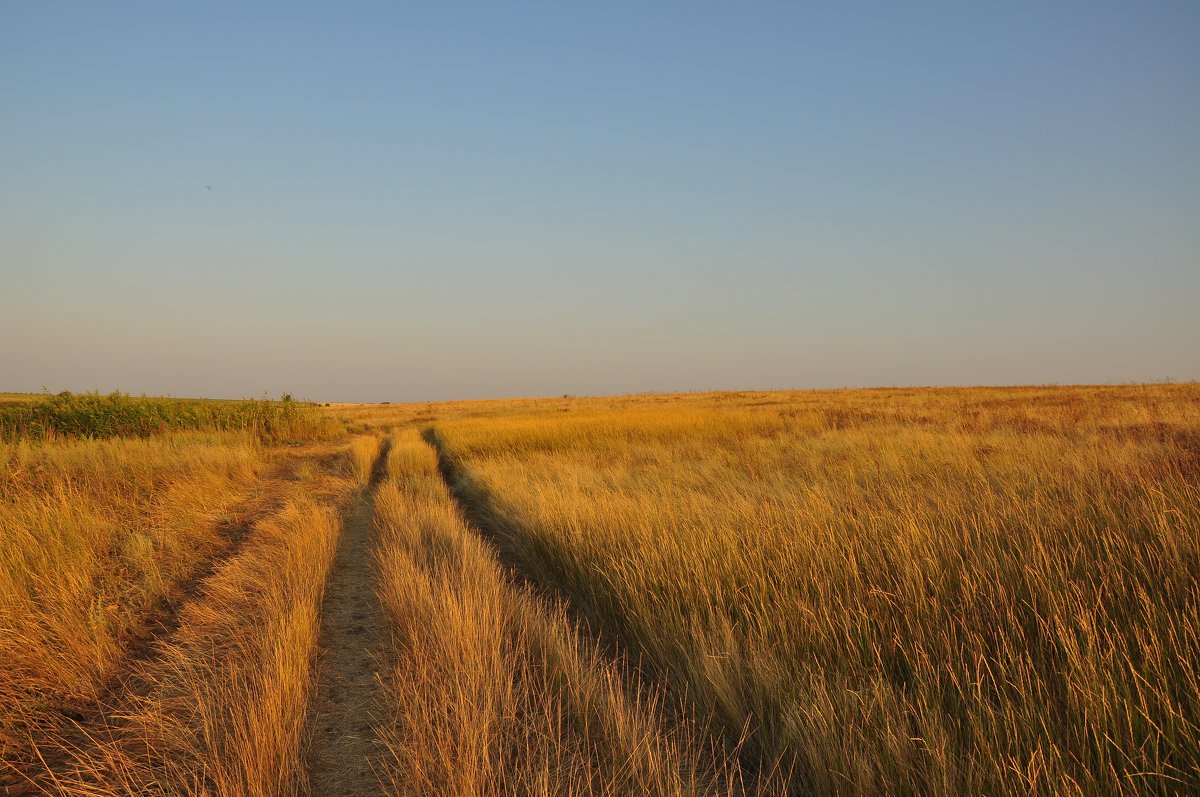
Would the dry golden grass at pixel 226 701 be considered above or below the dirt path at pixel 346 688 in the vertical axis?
above

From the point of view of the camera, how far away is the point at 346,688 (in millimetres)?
3393

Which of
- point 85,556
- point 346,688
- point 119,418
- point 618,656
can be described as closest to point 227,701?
point 346,688

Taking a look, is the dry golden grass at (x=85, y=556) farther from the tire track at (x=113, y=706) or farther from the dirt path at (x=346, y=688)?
the dirt path at (x=346, y=688)

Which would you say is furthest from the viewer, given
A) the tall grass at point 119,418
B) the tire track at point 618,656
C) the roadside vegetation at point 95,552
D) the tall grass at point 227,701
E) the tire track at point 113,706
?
the tall grass at point 119,418

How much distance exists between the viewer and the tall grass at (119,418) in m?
16.0

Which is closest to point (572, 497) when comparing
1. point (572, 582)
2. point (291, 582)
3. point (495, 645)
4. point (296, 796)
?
point (572, 582)

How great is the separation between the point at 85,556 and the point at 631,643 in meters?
5.15

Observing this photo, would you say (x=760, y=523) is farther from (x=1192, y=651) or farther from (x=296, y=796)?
(x=296, y=796)

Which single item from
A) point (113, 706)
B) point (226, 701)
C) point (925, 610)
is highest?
point (925, 610)

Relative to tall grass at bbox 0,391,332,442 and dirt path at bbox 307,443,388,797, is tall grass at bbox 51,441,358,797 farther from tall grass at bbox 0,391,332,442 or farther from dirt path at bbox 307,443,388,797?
tall grass at bbox 0,391,332,442

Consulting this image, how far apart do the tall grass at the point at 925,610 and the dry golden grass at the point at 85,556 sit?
11.2ft

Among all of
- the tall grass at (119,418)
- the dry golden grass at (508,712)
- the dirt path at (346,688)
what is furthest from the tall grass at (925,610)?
the tall grass at (119,418)

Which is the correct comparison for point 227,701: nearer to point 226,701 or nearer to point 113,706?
point 226,701

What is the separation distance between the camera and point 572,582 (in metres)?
5.36
